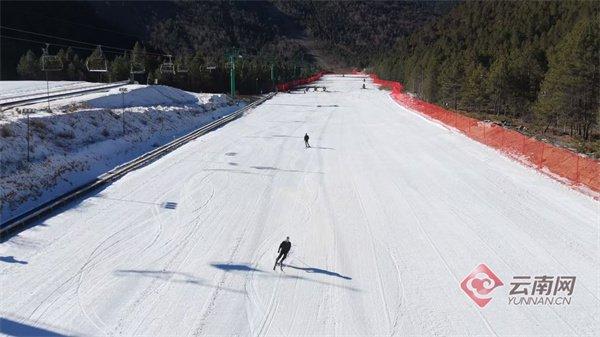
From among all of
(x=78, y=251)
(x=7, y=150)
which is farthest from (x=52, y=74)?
(x=78, y=251)

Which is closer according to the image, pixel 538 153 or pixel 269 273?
pixel 269 273

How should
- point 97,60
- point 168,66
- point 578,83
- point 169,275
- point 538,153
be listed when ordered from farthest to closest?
point 168,66, point 578,83, point 97,60, point 538,153, point 169,275

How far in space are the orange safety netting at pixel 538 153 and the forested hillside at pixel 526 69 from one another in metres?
5.79

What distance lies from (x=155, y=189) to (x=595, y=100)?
1621 inches

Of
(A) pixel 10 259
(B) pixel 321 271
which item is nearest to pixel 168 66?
(A) pixel 10 259

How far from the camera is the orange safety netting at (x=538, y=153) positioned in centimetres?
2019

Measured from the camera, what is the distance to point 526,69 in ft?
204

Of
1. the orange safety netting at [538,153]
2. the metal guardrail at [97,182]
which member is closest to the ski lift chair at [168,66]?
the metal guardrail at [97,182]

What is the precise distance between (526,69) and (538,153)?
42680 mm

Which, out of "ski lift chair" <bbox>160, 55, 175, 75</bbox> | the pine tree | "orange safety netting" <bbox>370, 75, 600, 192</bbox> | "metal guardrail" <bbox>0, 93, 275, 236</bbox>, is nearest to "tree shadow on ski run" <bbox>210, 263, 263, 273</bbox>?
"metal guardrail" <bbox>0, 93, 275, 236</bbox>

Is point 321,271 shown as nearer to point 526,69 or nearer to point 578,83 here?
point 578,83

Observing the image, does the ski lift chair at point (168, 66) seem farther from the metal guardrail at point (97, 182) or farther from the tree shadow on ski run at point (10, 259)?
the tree shadow on ski run at point (10, 259)

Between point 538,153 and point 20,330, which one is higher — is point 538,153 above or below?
above

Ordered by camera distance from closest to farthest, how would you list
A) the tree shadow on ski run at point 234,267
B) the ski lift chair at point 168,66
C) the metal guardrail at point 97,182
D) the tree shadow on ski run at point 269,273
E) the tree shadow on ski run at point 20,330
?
the tree shadow on ski run at point 20,330 < the tree shadow on ski run at point 269,273 < the tree shadow on ski run at point 234,267 < the metal guardrail at point 97,182 < the ski lift chair at point 168,66
